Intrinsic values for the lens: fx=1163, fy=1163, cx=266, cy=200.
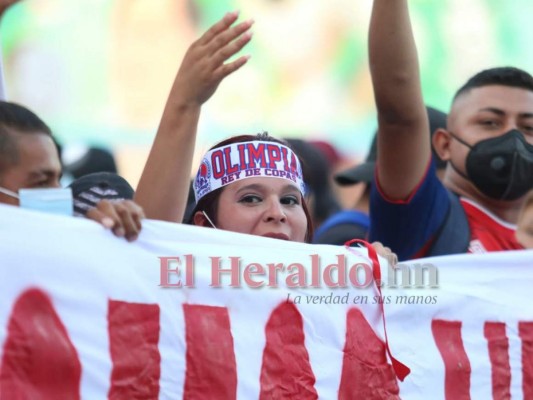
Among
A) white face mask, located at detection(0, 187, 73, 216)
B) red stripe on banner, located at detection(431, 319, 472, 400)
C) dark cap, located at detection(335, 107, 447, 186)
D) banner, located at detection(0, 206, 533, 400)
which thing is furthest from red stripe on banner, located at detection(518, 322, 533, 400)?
white face mask, located at detection(0, 187, 73, 216)

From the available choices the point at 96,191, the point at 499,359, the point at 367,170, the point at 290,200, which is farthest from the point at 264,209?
the point at 367,170

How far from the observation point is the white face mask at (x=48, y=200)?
2723 millimetres

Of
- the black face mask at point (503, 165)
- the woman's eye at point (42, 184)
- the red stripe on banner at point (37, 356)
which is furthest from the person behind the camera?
the black face mask at point (503, 165)

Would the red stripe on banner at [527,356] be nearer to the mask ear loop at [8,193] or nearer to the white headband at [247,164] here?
the white headband at [247,164]

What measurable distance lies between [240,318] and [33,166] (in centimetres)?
72

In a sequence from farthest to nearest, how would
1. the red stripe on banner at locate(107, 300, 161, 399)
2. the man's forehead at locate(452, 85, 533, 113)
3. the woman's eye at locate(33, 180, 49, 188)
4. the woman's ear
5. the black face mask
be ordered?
the woman's ear
the man's forehead at locate(452, 85, 533, 113)
the black face mask
the woman's eye at locate(33, 180, 49, 188)
the red stripe on banner at locate(107, 300, 161, 399)

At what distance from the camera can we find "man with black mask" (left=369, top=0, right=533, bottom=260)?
3746 millimetres

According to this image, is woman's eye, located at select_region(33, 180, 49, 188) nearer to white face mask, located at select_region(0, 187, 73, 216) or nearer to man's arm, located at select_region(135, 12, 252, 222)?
man's arm, located at select_region(135, 12, 252, 222)

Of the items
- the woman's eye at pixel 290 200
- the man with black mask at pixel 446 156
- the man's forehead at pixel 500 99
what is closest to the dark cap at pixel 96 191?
the woman's eye at pixel 290 200

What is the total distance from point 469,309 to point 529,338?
0.27 metres

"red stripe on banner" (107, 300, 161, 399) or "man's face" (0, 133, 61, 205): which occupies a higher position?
"man's face" (0, 133, 61, 205)

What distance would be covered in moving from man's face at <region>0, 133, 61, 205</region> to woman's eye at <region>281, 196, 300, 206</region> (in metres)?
0.76

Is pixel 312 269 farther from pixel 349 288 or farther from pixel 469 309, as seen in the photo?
pixel 469 309

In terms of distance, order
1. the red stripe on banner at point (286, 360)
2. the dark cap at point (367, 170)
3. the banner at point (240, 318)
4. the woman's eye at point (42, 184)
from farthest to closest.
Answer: the dark cap at point (367, 170) → the woman's eye at point (42, 184) → the red stripe on banner at point (286, 360) → the banner at point (240, 318)
